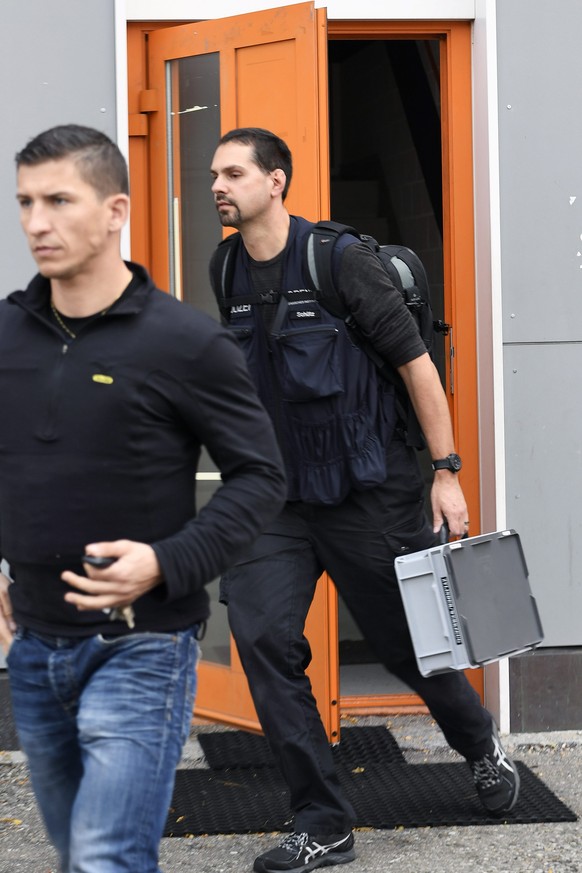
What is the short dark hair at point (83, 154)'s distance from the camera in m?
2.52

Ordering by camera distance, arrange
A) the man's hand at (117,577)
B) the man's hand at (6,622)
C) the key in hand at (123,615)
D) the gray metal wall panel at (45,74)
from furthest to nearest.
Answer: the gray metal wall panel at (45,74)
the man's hand at (6,622)
the key in hand at (123,615)
the man's hand at (117,577)

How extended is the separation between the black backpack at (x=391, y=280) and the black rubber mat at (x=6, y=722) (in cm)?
198

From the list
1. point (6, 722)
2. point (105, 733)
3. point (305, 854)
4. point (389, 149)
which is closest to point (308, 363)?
point (305, 854)

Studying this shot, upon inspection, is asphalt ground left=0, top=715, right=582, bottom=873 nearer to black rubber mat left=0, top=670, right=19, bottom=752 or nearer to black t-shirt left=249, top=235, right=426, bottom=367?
black rubber mat left=0, top=670, right=19, bottom=752

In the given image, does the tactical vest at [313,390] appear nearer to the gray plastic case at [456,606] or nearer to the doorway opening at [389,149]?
the gray plastic case at [456,606]

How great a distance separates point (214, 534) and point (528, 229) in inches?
128

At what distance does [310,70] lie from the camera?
5.00m

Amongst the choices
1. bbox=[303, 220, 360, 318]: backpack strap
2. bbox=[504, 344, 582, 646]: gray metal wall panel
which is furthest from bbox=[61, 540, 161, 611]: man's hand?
bbox=[504, 344, 582, 646]: gray metal wall panel

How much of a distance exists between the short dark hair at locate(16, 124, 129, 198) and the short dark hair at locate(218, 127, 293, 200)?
1.69 m

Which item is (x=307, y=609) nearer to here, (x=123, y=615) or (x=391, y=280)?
(x=391, y=280)

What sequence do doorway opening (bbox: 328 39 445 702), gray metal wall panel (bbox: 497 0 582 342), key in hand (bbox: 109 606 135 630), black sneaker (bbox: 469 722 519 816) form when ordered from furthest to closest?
doorway opening (bbox: 328 39 445 702) → gray metal wall panel (bbox: 497 0 582 342) → black sneaker (bbox: 469 722 519 816) → key in hand (bbox: 109 606 135 630)

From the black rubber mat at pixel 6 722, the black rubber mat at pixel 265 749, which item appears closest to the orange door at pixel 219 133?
the black rubber mat at pixel 265 749

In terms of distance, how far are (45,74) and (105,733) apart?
3.36 metres

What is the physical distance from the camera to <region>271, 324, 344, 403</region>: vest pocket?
13.3 ft
